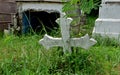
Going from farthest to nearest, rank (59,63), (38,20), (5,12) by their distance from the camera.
Answer: (5,12) < (38,20) < (59,63)

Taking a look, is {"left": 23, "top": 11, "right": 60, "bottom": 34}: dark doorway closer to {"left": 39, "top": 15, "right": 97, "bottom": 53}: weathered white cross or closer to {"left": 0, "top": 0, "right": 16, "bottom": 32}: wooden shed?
{"left": 0, "top": 0, "right": 16, "bottom": 32}: wooden shed

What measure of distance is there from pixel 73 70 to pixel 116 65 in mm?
521

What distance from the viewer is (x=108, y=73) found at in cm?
314

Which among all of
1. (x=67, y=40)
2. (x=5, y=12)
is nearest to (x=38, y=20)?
(x=5, y=12)

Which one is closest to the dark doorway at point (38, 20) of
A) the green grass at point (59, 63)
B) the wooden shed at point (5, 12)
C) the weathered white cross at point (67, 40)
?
the wooden shed at point (5, 12)

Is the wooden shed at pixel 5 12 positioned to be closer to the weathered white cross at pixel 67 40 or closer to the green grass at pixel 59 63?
the green grass at pixel 59 63

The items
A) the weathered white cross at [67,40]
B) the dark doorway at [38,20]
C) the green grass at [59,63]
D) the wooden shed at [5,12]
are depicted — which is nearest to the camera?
the green grass at [59,63]

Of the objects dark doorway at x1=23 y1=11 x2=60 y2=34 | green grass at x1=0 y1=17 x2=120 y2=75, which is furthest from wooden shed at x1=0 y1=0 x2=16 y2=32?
green grass at x1=0 y1=17 x2=120 y2=75

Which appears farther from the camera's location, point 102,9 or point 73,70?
point 102,9

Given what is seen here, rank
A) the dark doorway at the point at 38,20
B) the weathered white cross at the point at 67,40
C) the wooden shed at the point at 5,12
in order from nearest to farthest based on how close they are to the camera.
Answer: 1. the weathered white cross at the point at 67,40
2. the dark doorway at the point at 38,20
3. the wooden shed at the point at 5,12

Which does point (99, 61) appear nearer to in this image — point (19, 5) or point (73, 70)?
point (73, 70)

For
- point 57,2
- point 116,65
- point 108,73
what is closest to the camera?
point 108,73

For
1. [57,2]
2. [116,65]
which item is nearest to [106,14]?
A: [57,2]

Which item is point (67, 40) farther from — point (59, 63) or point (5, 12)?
point (5, 12)
